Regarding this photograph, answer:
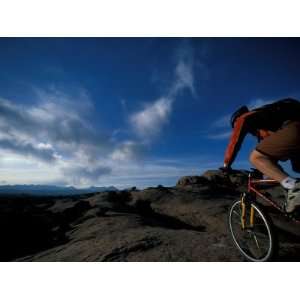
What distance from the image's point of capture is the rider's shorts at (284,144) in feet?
12.1

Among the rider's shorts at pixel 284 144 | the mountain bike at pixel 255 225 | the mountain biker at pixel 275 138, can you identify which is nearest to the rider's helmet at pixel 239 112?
the mountain biker at pixel 275 138

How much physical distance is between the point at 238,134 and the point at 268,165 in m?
0.73

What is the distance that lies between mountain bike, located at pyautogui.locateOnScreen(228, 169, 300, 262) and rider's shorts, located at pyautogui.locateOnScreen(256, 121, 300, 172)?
1.96 ft

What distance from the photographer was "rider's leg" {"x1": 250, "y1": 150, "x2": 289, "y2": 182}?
384 cm

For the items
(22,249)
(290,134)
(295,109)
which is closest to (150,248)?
(290,134)

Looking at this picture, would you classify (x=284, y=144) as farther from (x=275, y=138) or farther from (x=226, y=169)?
(x=226, y=169)

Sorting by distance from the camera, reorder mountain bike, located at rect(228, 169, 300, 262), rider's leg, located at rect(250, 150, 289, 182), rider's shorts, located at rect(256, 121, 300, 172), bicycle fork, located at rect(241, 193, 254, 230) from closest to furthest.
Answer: rider's shorts, located at rect(256, 121, 300, 172)
rider's leg, located at rect(250, 150, 289, 182)
mountain bike, located at rect(228, 169, 300, 262)
bicycle fork, located at rect(241, 193, 254, 230)

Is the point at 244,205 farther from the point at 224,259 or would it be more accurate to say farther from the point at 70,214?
the point at 70,214

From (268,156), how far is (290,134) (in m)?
0.49

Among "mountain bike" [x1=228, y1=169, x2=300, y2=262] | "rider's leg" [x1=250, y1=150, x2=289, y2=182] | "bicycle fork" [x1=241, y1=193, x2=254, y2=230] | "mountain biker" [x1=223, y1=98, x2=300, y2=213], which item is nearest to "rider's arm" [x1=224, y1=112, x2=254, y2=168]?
"mountain biker" [x1=223, y1=98, x2=300, y2=213]

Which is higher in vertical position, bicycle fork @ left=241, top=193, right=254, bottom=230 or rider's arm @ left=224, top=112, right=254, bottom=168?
rider's arm @ left=224, top=112, right=254, bottom=168

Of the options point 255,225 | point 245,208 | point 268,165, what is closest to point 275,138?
point 268,165

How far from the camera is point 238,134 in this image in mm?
3959

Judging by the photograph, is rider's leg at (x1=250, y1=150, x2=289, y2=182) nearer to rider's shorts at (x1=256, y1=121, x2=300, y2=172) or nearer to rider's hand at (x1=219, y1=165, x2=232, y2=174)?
rider's shorts at (x1=256, y1=121, x2=300, y2=172)
